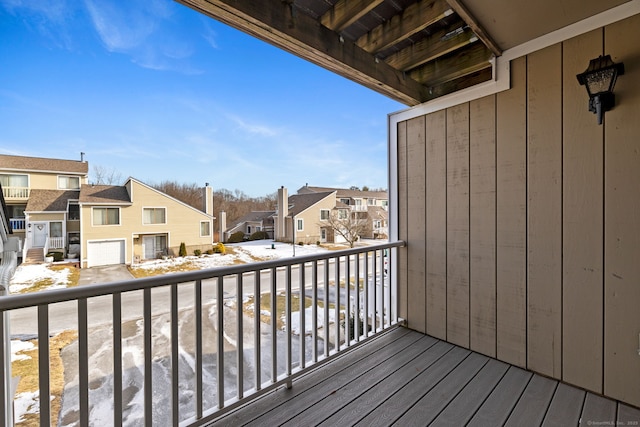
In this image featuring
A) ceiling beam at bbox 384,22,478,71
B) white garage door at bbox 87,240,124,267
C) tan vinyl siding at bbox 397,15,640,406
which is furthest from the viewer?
white garage door at bbox 87,240,124,267

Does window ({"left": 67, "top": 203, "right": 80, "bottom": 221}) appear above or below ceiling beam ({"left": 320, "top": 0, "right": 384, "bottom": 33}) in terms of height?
below

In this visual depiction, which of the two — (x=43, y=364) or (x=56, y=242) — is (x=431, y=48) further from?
(x=56, y=242)

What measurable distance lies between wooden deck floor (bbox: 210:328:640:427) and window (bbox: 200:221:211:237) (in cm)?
217

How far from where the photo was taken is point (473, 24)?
1.69m

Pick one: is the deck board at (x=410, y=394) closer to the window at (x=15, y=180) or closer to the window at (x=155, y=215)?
the window at (x=155, y=215)

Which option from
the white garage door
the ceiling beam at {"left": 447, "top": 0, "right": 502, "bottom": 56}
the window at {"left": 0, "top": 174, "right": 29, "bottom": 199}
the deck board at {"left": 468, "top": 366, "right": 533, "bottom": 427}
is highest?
the ceiling beam at {"left": 447, "top": 0, "right": 502, "bottom": 56}

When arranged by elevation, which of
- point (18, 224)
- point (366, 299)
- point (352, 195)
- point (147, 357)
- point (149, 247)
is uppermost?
point (352, 195)

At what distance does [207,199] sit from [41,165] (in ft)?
4.95

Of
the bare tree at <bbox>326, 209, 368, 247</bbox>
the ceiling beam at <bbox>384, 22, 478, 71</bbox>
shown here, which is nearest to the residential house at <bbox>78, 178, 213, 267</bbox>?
the bare tree at <bbox>326, 209, 368, 247</bbox>

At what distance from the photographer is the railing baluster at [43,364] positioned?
1012 mm

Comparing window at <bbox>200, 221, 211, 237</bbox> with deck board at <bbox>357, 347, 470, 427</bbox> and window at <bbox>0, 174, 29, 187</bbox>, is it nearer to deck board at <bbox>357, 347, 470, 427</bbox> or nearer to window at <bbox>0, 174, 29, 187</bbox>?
window at <bbox>0, 174, 29, 187</bbox>

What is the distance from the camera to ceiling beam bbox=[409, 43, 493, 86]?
2239 millimetres

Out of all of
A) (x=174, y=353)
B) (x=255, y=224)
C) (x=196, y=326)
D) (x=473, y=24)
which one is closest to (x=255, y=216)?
(x=255, y=224)

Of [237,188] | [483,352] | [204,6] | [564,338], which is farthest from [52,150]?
[564,338]
